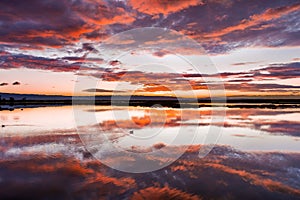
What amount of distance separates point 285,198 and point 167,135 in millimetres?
9477

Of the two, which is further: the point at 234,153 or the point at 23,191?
the point at 234,153

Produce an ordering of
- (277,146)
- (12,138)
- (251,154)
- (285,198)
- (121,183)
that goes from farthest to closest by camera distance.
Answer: (12,138) < (277,146) < (251,154) < (121,183) < (285,198)

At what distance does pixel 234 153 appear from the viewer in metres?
11.9

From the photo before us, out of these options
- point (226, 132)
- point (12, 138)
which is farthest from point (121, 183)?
point (226, 132)

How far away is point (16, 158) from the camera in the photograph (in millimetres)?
10781

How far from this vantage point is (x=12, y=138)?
15.2 metres

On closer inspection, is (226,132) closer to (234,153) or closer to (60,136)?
(234,153)

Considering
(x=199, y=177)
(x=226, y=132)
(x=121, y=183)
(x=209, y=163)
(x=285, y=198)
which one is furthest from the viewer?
(x=226, y=132)

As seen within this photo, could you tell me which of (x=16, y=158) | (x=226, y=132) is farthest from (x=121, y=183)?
(x=226, y=132)

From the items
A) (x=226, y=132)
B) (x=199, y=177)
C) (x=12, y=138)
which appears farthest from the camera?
(x=226, y=132)

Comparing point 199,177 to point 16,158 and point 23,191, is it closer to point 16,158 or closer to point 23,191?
point 23,191

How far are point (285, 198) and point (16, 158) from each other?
9.29m

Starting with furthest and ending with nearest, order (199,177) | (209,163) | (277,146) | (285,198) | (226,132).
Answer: (226,132)
(277,146)
(209,163)
(199,177)
(285,198)

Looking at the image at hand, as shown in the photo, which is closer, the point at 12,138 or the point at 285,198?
the point at 285,198
